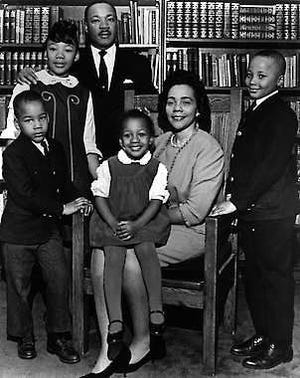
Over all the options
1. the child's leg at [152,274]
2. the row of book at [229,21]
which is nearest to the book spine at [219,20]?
the row of book at [229,21]

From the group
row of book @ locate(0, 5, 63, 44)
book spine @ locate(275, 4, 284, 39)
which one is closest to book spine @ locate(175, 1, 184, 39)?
book spine @ locate(275, 4, 284, 39)

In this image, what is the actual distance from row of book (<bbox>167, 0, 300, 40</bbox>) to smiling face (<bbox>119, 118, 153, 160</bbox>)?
191 centimetres

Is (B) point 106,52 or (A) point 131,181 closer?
(A) point 131,181

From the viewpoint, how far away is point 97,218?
2.77 meters

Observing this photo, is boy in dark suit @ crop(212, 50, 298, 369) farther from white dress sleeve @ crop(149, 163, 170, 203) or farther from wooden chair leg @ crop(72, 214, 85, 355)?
wooden chair leg @ crop(72, 214, 85, 355)

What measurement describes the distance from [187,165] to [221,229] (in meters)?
0.34

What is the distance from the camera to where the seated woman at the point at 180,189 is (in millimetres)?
2689

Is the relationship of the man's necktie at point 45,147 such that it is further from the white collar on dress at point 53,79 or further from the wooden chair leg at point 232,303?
the wooden chair leg at point 232,303

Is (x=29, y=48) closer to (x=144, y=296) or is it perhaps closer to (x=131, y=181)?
(x=131, y=181)

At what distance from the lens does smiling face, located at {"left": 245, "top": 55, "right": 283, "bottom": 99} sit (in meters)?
2.77

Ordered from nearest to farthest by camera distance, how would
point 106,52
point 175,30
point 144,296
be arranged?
point 144,296, point 106,52, point 175,30

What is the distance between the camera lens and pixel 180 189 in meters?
2.92

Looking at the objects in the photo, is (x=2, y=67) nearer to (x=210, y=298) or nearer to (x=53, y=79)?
(x=53, y=79)

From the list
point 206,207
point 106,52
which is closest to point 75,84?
point 106,52
